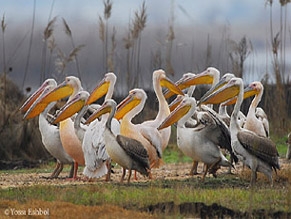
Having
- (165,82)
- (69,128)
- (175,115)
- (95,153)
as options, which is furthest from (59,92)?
(95,153)

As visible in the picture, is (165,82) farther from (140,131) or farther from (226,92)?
(226,92)

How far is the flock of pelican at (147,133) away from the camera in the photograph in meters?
10.9

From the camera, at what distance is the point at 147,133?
1266 cm

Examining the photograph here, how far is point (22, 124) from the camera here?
17609 millimetres

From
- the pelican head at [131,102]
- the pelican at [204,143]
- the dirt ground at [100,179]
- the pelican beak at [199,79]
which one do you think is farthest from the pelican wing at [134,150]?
the pelican beak at [199,79]

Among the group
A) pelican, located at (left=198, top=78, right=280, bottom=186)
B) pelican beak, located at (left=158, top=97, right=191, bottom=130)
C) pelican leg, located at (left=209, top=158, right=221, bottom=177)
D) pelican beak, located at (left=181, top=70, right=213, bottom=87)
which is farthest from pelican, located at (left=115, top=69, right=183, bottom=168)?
pelican, located at (left=198, top=78, right=280, bottom=186)

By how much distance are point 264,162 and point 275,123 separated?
7.46 metres

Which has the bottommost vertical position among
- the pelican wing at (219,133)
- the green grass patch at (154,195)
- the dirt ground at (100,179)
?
the dirt ground at (100,179)

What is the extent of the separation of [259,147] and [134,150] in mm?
1696

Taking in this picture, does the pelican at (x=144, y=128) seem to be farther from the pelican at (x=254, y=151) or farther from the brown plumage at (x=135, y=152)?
the pelican at (x=254, y=151)

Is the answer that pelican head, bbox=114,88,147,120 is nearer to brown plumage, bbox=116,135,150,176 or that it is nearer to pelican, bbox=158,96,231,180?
pelican, bbox=158,96,231,180

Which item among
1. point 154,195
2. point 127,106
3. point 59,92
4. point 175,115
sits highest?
point 59,92

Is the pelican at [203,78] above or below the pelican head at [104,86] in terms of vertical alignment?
above

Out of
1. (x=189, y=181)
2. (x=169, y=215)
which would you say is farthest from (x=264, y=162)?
(x=169, y=215)
